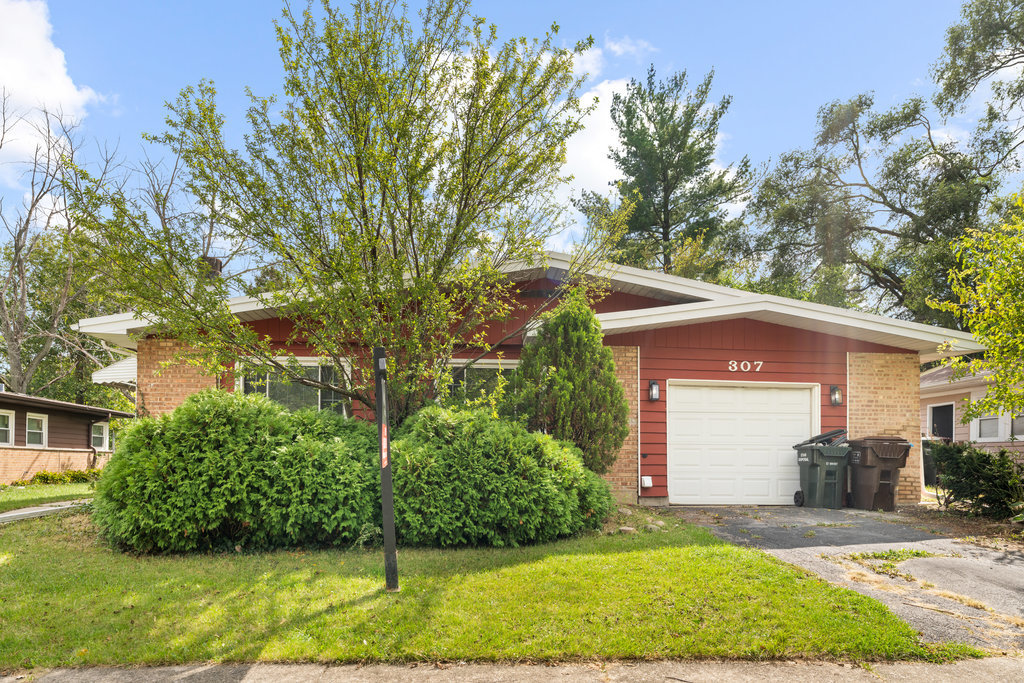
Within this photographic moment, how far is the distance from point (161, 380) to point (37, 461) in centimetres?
1257

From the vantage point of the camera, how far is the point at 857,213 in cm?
2331

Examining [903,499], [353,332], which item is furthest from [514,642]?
[903,499]

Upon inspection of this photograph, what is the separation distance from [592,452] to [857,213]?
1970 centimetres

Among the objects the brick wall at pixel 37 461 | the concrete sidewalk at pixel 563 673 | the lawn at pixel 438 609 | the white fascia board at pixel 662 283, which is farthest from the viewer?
the brick wall at pixel 37 461

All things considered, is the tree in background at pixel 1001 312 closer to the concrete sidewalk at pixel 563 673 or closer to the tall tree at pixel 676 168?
the concrete sidewalk at pixel 563 673

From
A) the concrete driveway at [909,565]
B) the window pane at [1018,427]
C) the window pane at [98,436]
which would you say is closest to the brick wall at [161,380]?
the concrete driveway at [909,565]

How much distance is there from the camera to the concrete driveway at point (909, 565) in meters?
4.62

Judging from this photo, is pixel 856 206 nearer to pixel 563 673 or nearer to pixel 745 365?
pixel 745 365

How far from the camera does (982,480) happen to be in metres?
8.85

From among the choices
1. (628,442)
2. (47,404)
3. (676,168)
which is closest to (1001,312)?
(628,442)

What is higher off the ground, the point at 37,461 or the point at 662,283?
the point at 662,283

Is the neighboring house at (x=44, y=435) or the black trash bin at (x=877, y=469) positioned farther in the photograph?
the neighboring house at (x=44, y=435)

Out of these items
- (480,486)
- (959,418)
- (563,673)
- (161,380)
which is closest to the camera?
(563,673)

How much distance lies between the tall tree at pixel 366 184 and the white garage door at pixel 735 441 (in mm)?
4584
